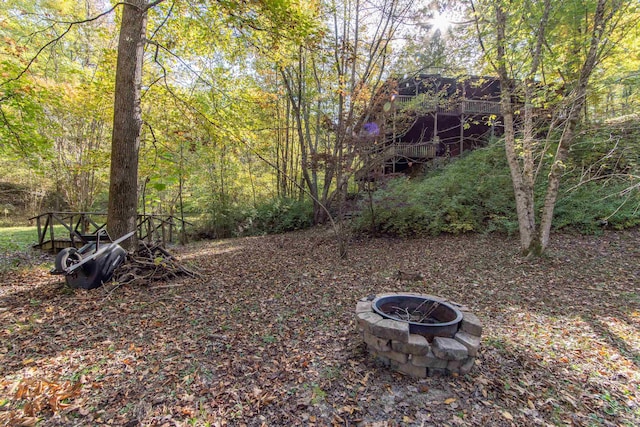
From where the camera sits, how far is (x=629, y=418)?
1.90m

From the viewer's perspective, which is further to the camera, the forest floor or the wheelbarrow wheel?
the wheelbarrow wheel

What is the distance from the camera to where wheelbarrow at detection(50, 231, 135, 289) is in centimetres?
357

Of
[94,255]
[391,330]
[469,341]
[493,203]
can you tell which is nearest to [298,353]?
[391,330]

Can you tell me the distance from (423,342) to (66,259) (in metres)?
4.31

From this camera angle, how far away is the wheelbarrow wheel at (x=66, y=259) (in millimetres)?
3332

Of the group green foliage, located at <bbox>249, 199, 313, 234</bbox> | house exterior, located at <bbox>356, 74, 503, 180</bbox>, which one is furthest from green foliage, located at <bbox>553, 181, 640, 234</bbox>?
green foliage, located at <bbox>249, 199, 313, 234</bbox>

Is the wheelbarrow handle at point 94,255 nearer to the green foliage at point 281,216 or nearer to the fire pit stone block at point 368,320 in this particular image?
the fire pit stone block at point 368,320

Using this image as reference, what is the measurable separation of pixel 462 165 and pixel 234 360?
1029cm

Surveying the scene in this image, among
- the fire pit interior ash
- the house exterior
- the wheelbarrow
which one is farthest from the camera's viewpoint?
the house exterior

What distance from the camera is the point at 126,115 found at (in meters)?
4.14

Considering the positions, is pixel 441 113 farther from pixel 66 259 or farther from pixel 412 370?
pixel 66 259

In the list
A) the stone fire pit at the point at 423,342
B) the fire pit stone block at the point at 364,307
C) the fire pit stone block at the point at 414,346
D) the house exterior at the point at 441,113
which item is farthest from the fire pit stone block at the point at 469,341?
the house exterior at the point at 441,113

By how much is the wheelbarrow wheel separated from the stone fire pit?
12.1ft

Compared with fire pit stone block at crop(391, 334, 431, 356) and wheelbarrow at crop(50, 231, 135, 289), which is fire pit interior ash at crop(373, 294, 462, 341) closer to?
fire pit stone block at crop(391, 334, 431, 356)
